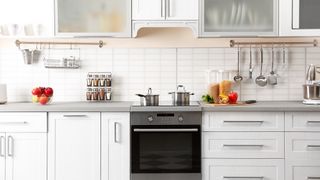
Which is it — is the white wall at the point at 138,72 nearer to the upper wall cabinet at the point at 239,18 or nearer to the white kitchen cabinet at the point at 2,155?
the upper wall cabinet at the point at 239,18

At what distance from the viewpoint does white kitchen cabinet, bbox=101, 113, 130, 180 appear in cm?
375

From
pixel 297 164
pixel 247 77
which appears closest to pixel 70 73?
pixel 247 77

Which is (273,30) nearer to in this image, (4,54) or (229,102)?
(229,102)

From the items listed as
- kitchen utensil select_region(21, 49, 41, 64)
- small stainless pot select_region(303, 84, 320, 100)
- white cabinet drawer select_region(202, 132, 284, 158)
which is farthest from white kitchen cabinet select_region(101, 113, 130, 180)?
small stainless pot select_region(303, 84, 320, 100)

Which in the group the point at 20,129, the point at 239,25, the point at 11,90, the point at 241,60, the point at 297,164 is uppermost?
the point at 239,25

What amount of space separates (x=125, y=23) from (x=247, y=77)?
1170 millimetres

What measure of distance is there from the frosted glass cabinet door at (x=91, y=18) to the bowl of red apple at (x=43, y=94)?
0.47 meters

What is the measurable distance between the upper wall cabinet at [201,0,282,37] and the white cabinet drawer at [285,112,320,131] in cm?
72

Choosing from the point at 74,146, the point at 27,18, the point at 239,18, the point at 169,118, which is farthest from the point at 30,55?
the point at 239,18

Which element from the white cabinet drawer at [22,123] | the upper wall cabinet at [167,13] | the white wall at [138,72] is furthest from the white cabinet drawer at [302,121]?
the white cabinet drawer at [22,123]

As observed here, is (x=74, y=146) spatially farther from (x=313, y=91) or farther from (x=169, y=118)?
(x=313, y=91)

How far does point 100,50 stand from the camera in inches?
171

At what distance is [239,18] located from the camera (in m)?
4.07

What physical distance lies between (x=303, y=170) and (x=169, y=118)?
3.53 ft
